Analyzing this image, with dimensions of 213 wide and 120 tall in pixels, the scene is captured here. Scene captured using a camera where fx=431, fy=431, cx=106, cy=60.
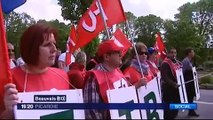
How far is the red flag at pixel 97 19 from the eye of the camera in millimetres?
5613

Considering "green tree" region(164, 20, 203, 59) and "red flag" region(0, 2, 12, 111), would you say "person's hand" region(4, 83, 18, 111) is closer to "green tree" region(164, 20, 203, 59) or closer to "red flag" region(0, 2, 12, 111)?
"red flag" region(0, 2, 12, 111)

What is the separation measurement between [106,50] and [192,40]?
5866cm

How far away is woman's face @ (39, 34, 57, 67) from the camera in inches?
119

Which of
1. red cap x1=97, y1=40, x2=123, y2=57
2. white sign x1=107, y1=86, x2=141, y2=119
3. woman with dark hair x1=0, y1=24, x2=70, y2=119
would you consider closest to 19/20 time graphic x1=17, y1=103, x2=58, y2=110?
woman with dark hair x1=0, y1=24, x2=70, y2=119

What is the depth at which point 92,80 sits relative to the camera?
12.8ft

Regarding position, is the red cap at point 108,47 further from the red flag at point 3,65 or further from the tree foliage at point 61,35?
the red flag at point 3,65

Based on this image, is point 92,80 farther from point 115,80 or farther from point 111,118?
point 111,118

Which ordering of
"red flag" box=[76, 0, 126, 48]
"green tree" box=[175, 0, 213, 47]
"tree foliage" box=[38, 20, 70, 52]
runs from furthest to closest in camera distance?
"green tree" box=[175, 0, 213, 47]
"red flag" box=[76, 0, 126, 48]
"tree foliage" box=[38, 20, 70, 52]

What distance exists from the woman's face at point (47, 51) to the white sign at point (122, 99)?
636mm

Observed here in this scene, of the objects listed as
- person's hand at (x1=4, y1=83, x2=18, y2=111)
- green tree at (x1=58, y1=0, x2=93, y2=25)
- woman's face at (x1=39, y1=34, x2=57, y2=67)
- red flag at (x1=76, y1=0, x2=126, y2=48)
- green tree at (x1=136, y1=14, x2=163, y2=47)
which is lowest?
person's hand at (x1=4, y1=83, x2=18, y2=111)

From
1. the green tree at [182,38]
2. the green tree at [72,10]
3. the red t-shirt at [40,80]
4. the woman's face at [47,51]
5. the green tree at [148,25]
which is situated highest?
the green tree at [148,25]

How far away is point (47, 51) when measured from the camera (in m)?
3.02

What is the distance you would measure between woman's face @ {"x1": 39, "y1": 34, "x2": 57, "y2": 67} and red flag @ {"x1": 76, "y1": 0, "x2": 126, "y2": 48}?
259 cm

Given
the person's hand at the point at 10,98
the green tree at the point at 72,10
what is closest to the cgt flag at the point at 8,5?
the person's hand at the point at 10,98
